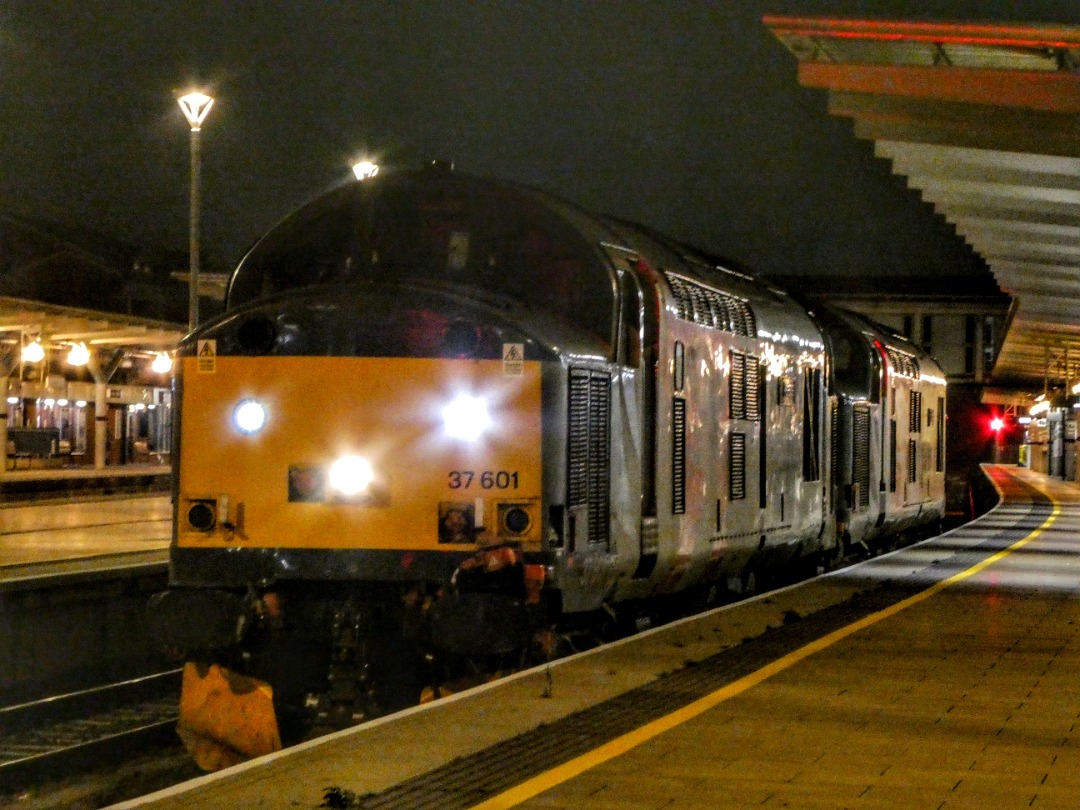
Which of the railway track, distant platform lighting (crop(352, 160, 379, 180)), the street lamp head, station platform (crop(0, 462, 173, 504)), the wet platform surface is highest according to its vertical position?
the street lamp head

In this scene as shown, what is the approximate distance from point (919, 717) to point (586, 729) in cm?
193

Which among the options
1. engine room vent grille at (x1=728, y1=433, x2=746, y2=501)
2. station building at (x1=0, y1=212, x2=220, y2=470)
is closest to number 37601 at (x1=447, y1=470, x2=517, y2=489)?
engine room vent grille at (x1=728, y1=433, x2=746, y2=501)

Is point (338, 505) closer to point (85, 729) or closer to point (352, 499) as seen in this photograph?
point (352, 499)

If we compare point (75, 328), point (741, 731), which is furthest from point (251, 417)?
point (75, 328)

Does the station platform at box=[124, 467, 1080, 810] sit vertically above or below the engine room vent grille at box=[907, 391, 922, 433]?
below

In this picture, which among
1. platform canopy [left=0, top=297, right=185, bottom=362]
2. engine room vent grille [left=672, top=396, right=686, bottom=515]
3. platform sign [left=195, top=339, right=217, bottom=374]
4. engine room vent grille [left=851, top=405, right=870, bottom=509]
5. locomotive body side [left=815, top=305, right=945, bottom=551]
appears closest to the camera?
platform sign [left=195, top=339, right=217, bottom=374]

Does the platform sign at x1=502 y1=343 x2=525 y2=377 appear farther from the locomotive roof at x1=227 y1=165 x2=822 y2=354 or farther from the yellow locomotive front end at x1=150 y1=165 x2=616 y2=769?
the locomotive roof at x1=227 y1=165 x2=822 y2=354

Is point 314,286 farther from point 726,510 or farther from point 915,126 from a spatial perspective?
point 915,126

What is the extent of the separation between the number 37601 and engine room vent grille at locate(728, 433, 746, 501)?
14.2ft

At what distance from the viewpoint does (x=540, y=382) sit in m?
10.1

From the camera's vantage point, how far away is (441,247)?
1113cm

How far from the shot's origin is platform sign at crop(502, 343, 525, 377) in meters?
10.1

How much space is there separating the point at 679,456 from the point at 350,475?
3285 mm

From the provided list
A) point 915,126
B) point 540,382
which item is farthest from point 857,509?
point 540,382
